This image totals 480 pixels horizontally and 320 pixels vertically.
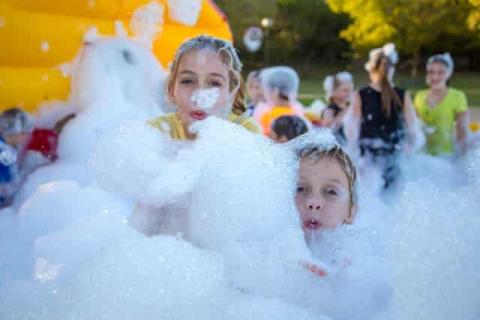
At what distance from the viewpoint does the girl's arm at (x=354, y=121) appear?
3093mm

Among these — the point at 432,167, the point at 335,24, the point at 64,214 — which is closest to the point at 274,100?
the point at 432,167

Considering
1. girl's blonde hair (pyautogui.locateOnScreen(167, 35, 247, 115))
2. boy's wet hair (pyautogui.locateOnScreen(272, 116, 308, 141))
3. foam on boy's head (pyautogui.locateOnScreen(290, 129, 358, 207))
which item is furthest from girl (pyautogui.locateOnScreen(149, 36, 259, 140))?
boy's wet hair (pyautogui.locateOnScreen(272, 116, 308, 141))

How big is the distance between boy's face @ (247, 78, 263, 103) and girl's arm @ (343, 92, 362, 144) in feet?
2.86

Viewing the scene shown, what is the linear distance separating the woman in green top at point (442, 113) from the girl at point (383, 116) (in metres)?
0.39

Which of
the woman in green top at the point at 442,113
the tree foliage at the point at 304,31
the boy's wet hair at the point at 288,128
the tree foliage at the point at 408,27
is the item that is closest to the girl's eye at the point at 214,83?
the boy's wet hair at the point at 288,128

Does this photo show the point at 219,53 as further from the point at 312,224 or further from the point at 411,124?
the point at 411,124

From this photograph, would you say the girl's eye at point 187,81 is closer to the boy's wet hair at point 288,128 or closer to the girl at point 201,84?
the girl at point 201,84

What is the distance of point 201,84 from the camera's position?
4.16ft

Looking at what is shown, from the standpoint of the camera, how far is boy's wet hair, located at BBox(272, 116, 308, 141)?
2.47 meters

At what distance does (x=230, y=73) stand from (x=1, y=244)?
101 centimetres

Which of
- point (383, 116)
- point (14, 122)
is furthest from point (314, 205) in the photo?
point (383, 116)

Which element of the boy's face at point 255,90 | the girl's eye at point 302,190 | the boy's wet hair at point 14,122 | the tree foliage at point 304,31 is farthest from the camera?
the tree foliage at point 304,31

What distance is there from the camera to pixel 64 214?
2.02 metres

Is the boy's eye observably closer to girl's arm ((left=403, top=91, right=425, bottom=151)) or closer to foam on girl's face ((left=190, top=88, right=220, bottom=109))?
foam on girl's face ((left=190, top=88, right=220, bottom=109))
